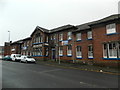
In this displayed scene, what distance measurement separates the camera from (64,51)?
72.0 feet

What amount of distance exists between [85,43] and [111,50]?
191 inches

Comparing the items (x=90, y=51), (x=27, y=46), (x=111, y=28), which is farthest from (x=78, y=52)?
(x=27, y=46)

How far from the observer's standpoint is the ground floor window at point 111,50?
46.1 feet

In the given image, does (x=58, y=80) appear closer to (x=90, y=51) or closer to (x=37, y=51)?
(x=90, y=51)

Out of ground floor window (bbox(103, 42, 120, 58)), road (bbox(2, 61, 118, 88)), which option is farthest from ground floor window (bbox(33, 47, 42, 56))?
road (bbox(2, 61, 118, 88))

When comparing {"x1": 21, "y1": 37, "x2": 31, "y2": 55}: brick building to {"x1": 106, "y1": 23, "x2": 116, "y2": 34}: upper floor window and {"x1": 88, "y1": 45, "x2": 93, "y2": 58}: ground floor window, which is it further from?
Result: {"x1": 106, "y1": 23, "x2": 116, "y2": 34}: upper floor window

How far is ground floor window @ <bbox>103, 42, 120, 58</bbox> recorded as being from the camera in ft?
46.1

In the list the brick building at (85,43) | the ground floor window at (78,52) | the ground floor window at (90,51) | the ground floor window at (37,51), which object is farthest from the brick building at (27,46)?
the ground floor window at (90,51)

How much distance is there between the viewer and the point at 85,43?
18.4 metres

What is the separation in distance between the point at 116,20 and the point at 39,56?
19.8 m

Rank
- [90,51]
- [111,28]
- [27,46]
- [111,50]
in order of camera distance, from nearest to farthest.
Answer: [111,50], [111,28], [90,51], [27,46]

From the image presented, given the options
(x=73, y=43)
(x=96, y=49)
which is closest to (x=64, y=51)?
(x=73, y=43)

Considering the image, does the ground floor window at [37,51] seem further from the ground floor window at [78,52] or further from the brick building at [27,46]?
the ground floor window at [78,52]

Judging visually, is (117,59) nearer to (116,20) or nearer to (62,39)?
(116,20)
